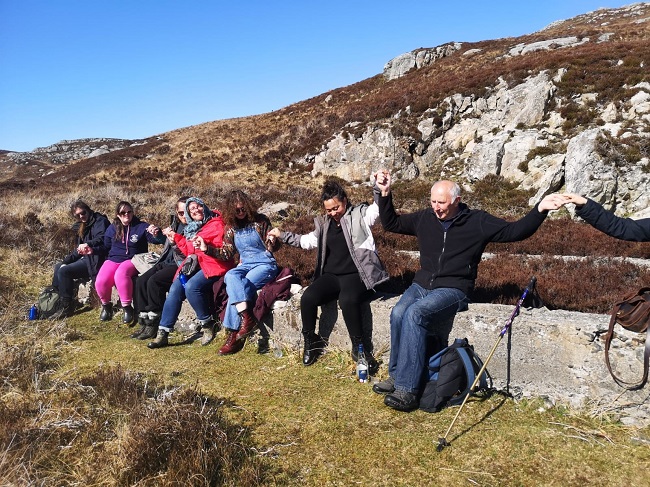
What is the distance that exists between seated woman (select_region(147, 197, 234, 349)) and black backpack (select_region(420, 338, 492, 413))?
3.29m

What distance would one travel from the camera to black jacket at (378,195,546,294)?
409cm


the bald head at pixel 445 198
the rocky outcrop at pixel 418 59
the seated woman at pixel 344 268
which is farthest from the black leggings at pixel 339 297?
the rocky outcrop at pixel 418 59

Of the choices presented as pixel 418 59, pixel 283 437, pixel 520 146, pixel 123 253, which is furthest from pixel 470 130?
pixel 283 437

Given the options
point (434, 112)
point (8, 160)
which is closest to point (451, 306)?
point (434, 112)

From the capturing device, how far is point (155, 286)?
6.39 meters

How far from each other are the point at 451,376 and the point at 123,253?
228 inches

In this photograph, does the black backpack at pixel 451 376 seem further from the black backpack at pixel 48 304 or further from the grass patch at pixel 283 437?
the black backpack at pixel 48 304

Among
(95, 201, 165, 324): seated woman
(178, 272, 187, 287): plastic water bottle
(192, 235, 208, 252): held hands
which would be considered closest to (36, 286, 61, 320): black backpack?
(95, 201, 165, 324): seated woman

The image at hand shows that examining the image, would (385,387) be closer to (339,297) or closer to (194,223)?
(339,297)

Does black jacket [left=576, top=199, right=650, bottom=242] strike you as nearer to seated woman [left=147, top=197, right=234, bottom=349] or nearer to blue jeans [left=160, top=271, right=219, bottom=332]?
seated woman [left=147, top=197, right=234, bottom=349]

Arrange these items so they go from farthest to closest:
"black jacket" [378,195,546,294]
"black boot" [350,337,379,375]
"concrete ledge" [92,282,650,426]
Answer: "black boot" [350,337,379,375], "black jacket" [378,195,546,294], "concrete ledge" [92,282,650,426]

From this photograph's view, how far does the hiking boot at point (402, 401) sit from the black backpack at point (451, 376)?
10cm

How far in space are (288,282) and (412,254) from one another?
10.4 ft

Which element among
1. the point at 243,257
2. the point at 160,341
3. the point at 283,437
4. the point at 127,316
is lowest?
the point at 283,437
